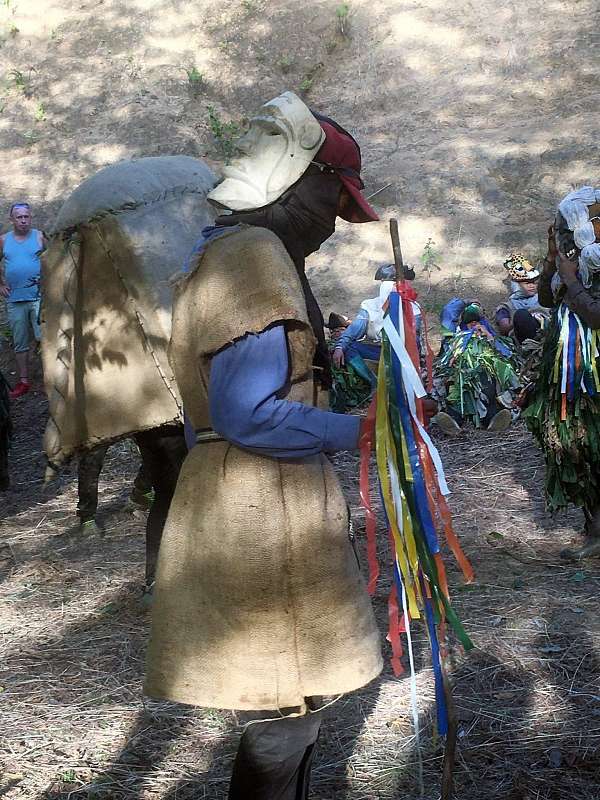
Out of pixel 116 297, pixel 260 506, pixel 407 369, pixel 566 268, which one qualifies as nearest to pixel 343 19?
pixel 566 268

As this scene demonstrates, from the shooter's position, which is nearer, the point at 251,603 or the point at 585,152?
the point at 251,603

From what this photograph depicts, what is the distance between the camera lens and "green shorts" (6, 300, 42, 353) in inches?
376

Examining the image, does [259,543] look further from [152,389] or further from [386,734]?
[152,389]

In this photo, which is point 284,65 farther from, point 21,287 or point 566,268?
point 566,268

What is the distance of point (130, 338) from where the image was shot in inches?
172

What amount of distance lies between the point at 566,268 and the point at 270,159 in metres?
2.62

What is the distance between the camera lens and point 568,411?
483 cm

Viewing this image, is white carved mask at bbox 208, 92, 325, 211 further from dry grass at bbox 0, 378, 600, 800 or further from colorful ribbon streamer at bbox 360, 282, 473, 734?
dry grass at bbox 0, 378, 600, 800

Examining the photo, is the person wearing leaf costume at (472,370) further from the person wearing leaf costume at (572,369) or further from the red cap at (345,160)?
the red cap at (345,160)

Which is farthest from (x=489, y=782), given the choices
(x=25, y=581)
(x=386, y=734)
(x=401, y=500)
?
(x=25, y=581)

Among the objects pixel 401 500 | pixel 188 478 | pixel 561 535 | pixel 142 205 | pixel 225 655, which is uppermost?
pixel 142 205

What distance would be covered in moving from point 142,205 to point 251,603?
249cm

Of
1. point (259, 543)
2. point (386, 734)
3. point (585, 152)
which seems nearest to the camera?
point (259, 543)

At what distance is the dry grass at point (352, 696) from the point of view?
328 centimetres
